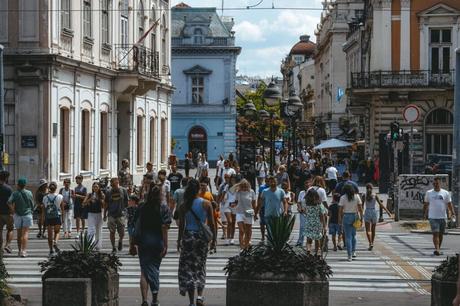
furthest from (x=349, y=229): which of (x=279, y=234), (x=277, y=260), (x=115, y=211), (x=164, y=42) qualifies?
(x=164, y=42)

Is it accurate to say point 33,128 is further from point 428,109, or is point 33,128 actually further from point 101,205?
point 428,109

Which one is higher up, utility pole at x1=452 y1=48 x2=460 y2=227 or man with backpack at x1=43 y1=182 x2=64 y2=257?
utility pole at x1=452 y1=48 x2=460 y2=227

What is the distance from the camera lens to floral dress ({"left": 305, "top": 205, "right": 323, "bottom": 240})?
21344mm

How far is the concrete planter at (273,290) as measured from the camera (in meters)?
12.7

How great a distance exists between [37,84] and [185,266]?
62.6 feet

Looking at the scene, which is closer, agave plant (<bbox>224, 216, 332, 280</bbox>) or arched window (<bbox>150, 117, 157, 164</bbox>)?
agave plant (<bbox>224, 216, 332, 280</bbox>)

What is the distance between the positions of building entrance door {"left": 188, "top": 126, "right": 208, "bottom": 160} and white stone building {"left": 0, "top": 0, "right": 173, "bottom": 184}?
31625 millimetres

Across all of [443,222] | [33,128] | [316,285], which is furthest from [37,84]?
[316,285]

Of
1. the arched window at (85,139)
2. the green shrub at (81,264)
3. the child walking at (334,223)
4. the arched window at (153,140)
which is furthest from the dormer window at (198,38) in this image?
the green shrub at (81,264)

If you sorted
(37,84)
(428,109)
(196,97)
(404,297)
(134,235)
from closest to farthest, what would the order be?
(134,235) < (404,297) < (37,84) < (428,109) < (196,97)

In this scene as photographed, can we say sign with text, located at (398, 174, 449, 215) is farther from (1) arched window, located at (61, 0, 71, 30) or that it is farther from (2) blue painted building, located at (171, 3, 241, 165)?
(2) blue painted building, located at (171, 3, 241, 165)

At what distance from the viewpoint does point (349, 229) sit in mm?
22000

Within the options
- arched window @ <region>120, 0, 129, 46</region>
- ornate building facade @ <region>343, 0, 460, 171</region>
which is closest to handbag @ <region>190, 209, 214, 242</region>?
arched window @ <region>120, 0, 129, 46</region>

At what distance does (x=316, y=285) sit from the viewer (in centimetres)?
1293
